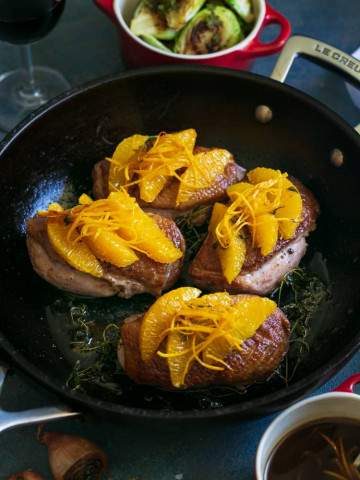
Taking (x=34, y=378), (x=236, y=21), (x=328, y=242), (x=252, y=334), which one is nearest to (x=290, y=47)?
(x=236, y=21)

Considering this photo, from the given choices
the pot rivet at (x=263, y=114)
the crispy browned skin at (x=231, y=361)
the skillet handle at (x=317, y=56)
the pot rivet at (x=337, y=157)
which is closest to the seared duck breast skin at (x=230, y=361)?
the crispy browned skin at (x=231, y=361)

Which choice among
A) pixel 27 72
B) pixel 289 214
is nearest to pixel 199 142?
pixel 289 214

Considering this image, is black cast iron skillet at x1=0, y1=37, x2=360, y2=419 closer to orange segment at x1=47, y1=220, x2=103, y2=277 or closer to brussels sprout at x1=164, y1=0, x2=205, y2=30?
orange segment at x1=47, y1=220, x2=103, y2=277

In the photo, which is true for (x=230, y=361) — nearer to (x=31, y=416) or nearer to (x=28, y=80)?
(x=31, y=416)

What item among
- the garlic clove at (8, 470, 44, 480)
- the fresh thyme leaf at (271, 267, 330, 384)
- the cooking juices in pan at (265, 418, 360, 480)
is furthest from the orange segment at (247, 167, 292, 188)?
the garlic clove at (8, 470, 44, 480)

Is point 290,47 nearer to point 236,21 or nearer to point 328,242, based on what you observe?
point 236,21
